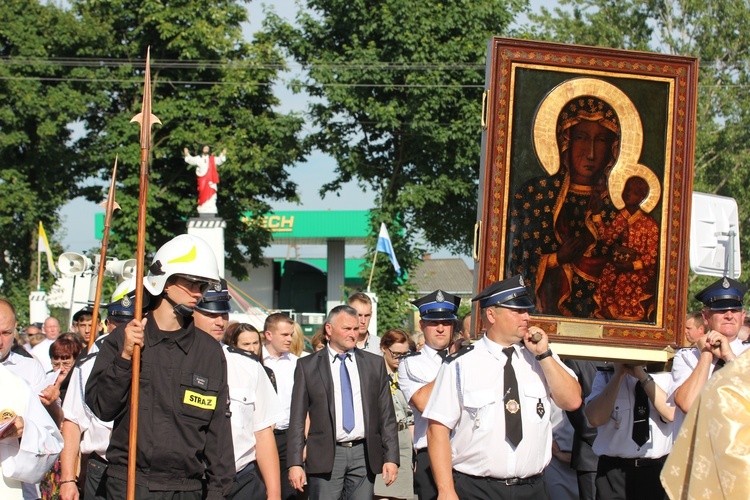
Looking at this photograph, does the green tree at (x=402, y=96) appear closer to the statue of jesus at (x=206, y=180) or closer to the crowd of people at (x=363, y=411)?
the statue of jesus at (x=206, y=180)

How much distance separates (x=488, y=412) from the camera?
627 cm

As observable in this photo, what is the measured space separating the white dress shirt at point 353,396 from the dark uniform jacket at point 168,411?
309 centimetres

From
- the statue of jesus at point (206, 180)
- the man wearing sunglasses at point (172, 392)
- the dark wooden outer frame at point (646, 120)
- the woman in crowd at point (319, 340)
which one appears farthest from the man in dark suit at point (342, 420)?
the statue of jesus at point (206, 180)

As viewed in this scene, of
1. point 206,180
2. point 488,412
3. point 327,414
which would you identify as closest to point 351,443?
point 327,414

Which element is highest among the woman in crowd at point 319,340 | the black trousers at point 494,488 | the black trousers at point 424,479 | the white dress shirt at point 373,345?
the woman in crowd at point 319,340

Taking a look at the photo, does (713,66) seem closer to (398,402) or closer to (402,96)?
(402,96)

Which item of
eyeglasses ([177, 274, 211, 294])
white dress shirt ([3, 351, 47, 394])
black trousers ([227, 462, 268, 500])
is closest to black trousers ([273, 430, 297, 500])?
black trousers ([227, 462, 268, 500])

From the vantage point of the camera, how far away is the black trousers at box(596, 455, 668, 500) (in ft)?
23.1

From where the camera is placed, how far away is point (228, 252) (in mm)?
38094

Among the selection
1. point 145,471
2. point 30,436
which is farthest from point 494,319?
point 30,436

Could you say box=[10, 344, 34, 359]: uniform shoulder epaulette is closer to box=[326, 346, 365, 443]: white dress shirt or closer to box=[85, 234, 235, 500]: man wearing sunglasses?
box=[326, 346, 365, 443]: white dress shirt

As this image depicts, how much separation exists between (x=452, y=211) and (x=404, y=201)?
2860 millimetres

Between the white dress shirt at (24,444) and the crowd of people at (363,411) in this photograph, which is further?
the white dress shirt at (24,444)

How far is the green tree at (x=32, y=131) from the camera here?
3519cm
